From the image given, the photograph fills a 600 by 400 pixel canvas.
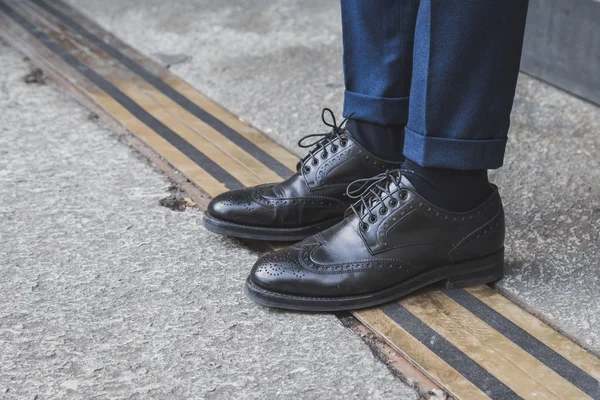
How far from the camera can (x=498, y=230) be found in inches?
54.3

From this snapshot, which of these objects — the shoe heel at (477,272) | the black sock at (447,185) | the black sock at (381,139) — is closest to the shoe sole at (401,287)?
the shoe heel at (477,272)

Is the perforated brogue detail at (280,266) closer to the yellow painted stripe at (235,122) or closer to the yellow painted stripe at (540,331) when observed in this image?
the yellow painted stripe at (540,331)

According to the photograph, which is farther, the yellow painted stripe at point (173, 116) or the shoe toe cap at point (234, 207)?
the yellow painted stripe at point (173, 116)

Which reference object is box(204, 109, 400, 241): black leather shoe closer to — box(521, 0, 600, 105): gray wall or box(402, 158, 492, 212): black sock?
box(402, 158, 492, 212): black sock

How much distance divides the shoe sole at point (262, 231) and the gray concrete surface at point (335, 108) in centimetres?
36

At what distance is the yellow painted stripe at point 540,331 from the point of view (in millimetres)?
1216

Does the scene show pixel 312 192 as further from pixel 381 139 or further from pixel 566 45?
pixel 566 45

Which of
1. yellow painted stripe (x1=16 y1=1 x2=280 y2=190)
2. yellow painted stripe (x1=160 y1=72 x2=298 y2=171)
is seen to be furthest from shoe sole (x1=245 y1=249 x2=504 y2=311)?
yellow painted stripe (x1=160 y1=72 x2=298 y2=171)

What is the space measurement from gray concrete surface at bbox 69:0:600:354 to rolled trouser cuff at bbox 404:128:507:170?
24 centimetres

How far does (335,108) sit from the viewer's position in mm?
2174

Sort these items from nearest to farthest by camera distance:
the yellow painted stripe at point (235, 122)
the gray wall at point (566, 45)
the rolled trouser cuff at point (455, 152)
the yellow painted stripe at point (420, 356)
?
1. the yellow painted stripe at point (420, 356)
2. the rolled trouser cuff at point (455, 152)
3. the yellow painted stripe at point (235, 122)
4. the gray wall at point (566, 45)

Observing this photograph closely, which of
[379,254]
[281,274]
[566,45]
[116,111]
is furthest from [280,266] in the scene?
[566,45]

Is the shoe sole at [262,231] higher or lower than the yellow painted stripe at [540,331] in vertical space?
higher

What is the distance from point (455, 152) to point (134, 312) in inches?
22.2
